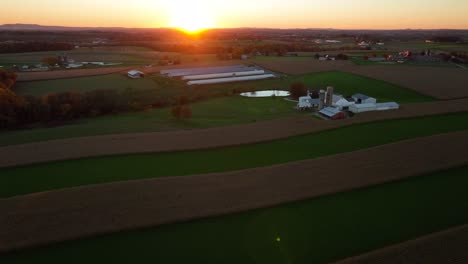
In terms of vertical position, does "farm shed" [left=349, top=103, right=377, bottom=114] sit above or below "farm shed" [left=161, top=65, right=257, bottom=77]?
below

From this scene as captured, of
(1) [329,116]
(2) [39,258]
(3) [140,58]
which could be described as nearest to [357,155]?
(1) [329,116]

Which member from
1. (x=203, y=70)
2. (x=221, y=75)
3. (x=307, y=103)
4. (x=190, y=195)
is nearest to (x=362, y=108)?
(x=307, y=103)

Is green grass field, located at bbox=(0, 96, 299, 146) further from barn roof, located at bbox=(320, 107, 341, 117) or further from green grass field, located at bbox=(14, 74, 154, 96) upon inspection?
green grass field, located at bbox=(14, 74, 154, 96)

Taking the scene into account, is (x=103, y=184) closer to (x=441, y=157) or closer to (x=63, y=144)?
(x=63, y=144)

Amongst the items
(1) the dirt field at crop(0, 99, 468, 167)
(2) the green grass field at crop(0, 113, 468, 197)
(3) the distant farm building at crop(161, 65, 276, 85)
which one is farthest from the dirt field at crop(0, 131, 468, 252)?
(3) the distant farm building at crop(161, 65, 276, 85)

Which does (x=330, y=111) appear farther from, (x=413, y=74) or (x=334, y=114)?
(x=413, y=74)

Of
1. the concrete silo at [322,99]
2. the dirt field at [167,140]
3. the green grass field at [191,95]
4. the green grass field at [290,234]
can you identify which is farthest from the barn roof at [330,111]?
the green grass field at [290,234]

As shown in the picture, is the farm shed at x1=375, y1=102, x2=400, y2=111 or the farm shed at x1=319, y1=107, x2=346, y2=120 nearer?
the farm shed at x1=319, y1=107, x2=346, y2=120
